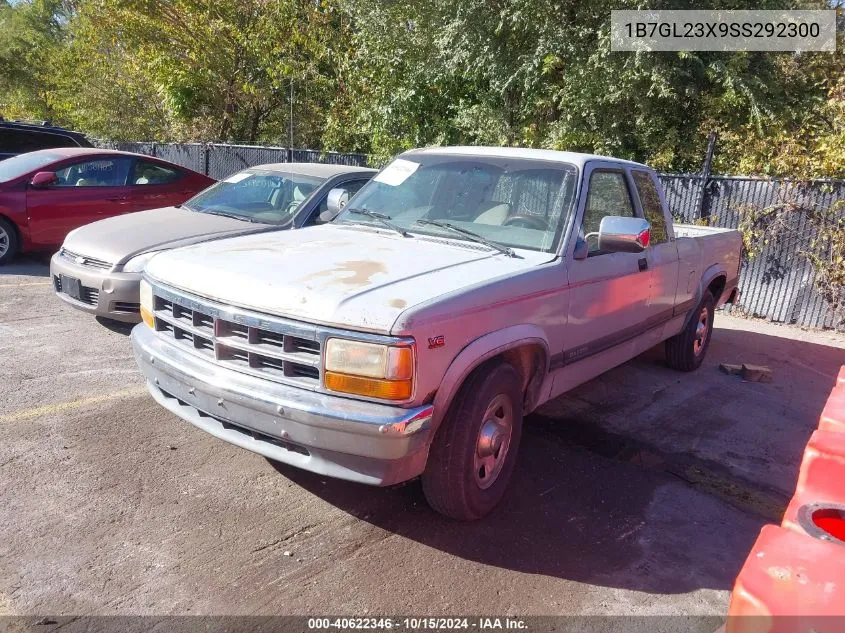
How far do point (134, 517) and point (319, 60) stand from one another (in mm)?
14383

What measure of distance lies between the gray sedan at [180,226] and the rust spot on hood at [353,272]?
1.58 meters

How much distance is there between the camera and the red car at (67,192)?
875 centimetres

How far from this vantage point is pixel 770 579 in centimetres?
192

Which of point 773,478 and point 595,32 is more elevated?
point 595,32

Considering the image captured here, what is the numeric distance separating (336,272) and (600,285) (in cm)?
182

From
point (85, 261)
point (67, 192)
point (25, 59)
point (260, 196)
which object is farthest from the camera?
point (25, 59)

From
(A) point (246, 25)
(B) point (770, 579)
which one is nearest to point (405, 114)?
(A) point (246, 25)

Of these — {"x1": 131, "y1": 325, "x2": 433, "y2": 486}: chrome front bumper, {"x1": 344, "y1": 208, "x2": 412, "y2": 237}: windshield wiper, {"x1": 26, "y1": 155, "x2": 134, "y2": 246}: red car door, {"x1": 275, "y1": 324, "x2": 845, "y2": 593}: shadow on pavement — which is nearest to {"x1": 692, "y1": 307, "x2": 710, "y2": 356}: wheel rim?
{"x1": 275, "y1": 324, "x2": 845, "y2": 593}: shadow on pavement

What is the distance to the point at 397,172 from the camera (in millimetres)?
5059

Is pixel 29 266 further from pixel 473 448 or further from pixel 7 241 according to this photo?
pixel 473 448

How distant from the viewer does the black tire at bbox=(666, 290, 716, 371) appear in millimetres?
6578

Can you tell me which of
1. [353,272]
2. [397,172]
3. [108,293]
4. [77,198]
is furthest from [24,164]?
[353,272]

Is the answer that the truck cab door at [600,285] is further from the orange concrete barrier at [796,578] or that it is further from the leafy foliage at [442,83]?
the leafy foliage at [442,83]

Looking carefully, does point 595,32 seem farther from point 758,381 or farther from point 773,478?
point 773,478
